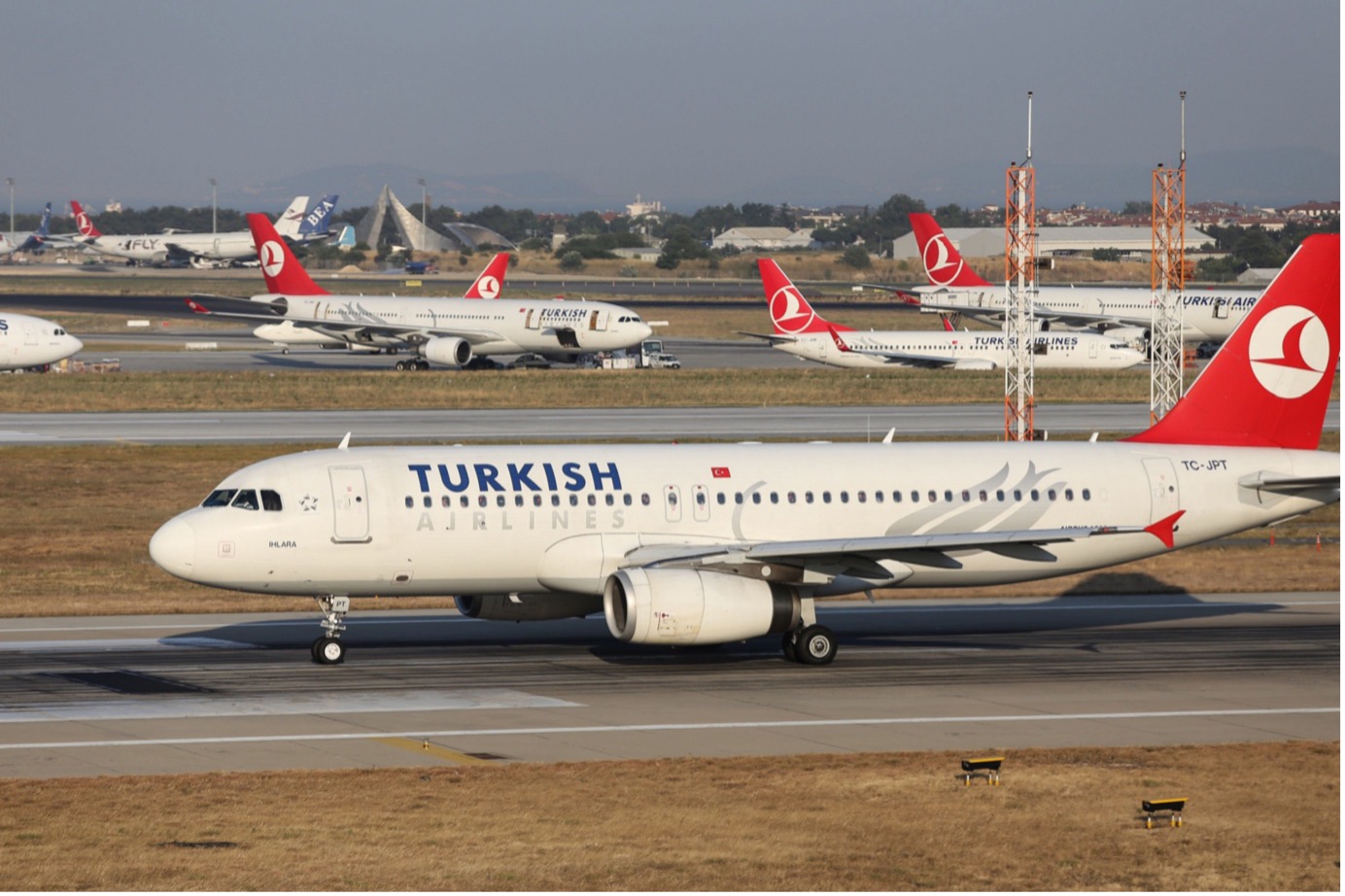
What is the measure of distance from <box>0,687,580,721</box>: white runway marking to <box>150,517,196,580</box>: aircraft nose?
9.13 feet

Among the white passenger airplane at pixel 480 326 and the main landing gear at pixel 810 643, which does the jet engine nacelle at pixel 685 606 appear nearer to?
the main landing gear at pixel 810 643

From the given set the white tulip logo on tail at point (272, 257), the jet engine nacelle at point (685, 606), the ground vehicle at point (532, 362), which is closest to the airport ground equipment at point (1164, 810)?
the jet engine nacelle at point (685, 606)

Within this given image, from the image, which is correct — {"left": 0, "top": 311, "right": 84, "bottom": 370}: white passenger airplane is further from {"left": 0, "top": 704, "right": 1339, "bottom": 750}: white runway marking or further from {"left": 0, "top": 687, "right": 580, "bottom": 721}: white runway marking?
{"left": 0, "top": 704, "right": 1339, "bottom": 750}: white runway marking

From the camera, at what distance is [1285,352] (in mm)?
37719

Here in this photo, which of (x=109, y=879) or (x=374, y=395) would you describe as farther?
(x=374, y=395)

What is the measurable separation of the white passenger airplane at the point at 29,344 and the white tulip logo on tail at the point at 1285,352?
231 ft

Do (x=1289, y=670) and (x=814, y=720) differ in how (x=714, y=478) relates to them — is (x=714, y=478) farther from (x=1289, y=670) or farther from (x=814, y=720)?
(x=1289, y=670)

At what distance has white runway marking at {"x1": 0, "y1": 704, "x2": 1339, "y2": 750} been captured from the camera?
26.6 metres

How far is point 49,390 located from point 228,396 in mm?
8951

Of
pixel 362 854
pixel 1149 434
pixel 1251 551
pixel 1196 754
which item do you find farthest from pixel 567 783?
pixel 1251 551

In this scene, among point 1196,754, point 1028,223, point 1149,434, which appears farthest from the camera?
point 1028,223

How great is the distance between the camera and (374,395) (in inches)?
3477

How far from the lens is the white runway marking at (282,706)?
28719mm

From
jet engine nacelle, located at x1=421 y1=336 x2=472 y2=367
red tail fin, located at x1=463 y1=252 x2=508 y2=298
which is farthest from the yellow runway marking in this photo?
red tail fin, located at x1=463 y1=252 x2=508 y2=298
